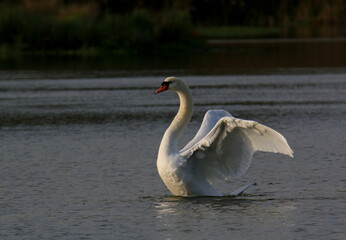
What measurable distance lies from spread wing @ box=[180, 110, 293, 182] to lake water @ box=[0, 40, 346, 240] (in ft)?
1.08

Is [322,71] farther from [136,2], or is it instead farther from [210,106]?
[136,2]

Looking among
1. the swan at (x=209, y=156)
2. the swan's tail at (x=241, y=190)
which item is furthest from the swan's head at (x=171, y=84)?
the swan's tail at (x=241, y=190)

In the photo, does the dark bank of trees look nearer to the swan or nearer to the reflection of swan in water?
the swan

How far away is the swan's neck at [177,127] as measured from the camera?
11.3m

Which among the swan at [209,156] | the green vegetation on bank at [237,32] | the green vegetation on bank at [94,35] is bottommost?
the green vegetation on bank at [237,32]

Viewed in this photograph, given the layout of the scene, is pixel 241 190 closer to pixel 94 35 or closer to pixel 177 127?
pixel 177 127

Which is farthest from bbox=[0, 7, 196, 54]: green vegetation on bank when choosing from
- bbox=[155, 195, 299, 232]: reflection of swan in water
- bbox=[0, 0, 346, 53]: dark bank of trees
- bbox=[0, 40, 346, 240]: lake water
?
bbox=[155, 195, 299, 232]: reflection of swan in water

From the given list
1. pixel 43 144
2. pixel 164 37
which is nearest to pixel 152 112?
pixel 43 144

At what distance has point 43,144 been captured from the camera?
16.7m

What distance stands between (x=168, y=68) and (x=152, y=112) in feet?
45.2

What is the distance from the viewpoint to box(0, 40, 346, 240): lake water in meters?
10.2

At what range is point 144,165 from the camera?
14141 mm

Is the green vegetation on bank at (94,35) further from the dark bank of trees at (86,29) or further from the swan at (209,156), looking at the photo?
the swan at (209,156)

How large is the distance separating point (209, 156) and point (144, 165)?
9.41 feet
